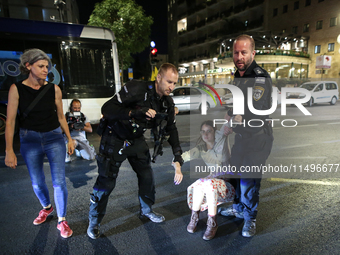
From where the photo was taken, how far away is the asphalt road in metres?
2.37

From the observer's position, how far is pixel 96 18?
21.9 metres

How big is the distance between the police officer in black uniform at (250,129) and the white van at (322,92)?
50.3 feet

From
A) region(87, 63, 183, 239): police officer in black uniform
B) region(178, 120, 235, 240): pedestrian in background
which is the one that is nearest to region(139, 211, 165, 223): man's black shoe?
region(87, 63, 183, 239): police officer in black uniform

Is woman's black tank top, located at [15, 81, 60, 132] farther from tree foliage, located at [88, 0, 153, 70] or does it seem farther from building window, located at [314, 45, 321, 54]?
building window, located at [314, 45, 321, 54]

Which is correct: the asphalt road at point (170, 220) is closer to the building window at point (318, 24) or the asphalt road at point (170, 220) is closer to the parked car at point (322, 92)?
the parked car at point (322, 92)

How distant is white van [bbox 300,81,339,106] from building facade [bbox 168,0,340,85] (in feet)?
33.4

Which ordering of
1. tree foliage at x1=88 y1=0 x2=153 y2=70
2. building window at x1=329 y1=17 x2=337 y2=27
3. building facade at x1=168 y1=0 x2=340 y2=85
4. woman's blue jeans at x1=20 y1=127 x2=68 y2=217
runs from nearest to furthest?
woman's blue jeans at x1=20 y1=127 x2=68 y2=217 < tree foliage at x1=88 y1=0 x2=153 y2=70 < building window at x1=329 y1=17 x2=337 y2=27 < building facade at x1=168 y1=0 x2=340 y2=85

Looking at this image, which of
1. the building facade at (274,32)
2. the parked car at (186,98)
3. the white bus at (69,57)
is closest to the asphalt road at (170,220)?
the white bus at (69,57)

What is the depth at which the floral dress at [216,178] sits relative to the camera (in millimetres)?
2609

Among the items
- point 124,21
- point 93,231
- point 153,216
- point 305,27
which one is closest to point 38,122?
point 93,231

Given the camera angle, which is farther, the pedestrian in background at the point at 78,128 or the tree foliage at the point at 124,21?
the tree foliage at the point at 124,21

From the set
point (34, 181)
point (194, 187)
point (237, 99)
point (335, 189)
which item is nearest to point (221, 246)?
point (194, 187)

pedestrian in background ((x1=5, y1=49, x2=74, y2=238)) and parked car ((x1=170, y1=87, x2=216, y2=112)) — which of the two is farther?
parked car ((x1=170, y1=87, x2=216, y2=112))

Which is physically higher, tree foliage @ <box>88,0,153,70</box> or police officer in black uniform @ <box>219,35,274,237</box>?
tree foliage @ <box>88,0,153,70</box>
